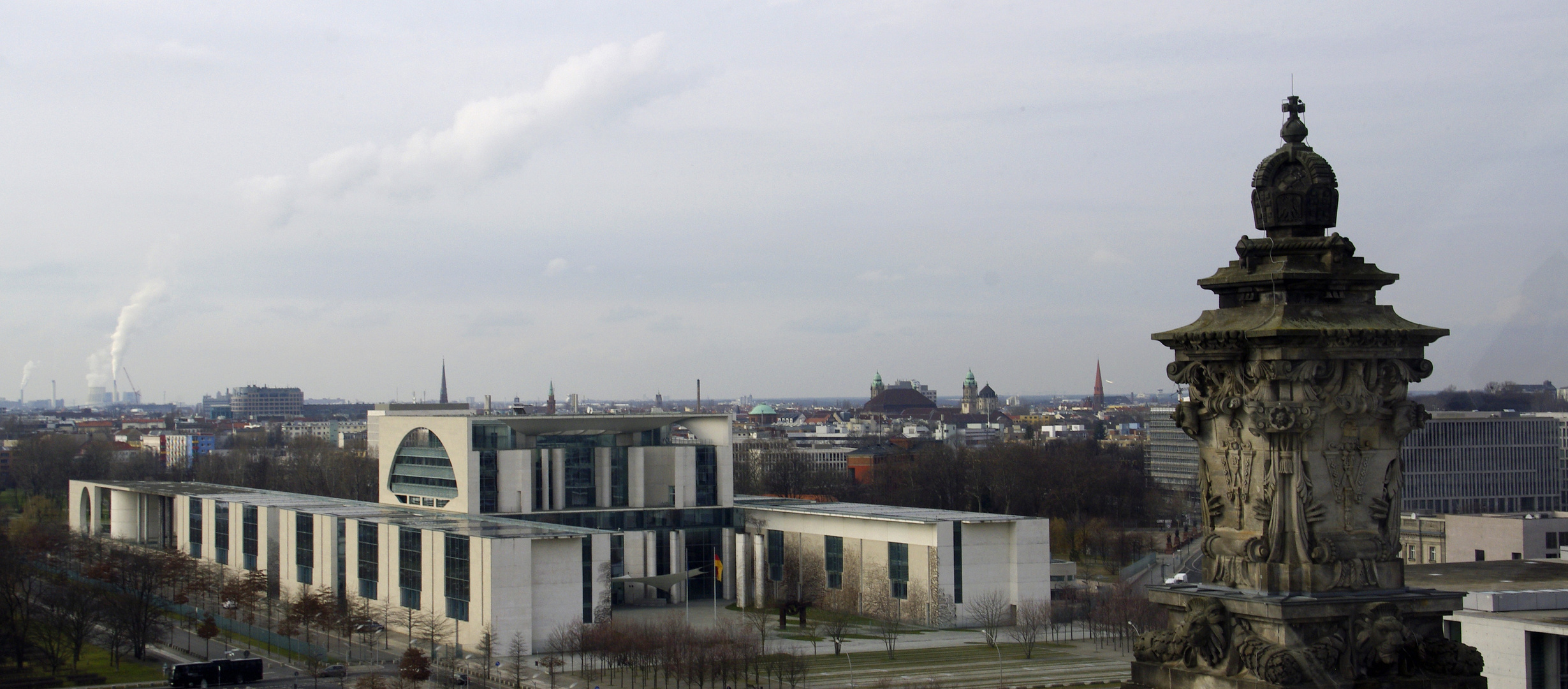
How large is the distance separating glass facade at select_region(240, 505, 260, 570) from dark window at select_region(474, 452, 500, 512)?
16.5 meters

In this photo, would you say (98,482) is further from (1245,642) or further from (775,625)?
(1245,642)

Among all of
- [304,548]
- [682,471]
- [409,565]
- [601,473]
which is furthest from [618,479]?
[409,565]

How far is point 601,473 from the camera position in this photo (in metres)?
113

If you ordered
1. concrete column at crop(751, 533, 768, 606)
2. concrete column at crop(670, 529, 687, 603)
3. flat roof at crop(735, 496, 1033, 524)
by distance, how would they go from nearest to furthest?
flat roof at crop(735, 496, 1033, 524), concrete column at crop(751, 533, 768, 606), concrete column at crop(670, 529, 687, 603)

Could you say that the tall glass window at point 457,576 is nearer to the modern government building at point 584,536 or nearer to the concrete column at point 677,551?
the modern government building at point 584,536

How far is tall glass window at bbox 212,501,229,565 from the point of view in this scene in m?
117

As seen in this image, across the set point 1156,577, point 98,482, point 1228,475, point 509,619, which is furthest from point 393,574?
point 1228,475

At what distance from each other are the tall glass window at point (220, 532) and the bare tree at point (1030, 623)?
59.7 m

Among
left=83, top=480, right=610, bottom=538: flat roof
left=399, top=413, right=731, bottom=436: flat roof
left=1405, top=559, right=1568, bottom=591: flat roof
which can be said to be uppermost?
left=399, top=413, right=731, bottom=436: flat roof

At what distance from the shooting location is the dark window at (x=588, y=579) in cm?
8681

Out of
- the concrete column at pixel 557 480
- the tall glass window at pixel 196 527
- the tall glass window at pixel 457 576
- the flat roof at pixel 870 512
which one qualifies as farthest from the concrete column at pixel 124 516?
the tall glass window at pixel 457 576

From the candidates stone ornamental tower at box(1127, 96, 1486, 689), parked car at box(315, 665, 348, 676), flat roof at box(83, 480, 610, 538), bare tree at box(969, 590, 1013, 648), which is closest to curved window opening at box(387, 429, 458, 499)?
flat roof at box(83, 480, 610, 538)

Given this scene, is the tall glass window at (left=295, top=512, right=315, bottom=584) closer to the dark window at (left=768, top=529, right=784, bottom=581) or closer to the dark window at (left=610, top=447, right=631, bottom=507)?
the dark window at (left=610, top=447, right=631, bottom=507)

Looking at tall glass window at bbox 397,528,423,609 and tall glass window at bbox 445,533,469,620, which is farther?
tall glass window at bbox 397,528,423,609
